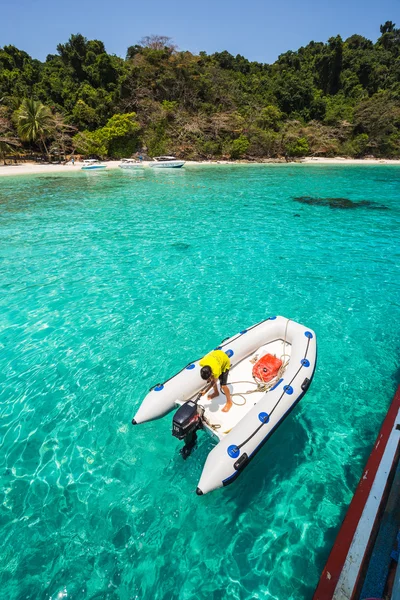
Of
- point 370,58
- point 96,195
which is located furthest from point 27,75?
point 370,58

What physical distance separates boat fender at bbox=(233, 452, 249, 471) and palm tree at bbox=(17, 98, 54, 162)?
45701mm

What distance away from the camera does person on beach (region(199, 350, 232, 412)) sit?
4.34 meters

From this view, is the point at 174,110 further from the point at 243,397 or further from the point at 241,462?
the point at 241,462

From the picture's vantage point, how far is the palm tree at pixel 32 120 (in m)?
36.2

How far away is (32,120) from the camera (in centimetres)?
3669

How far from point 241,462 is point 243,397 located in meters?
1.37

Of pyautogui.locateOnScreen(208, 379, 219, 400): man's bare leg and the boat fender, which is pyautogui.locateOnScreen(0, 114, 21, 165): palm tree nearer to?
pyautogui.locateOnScreen(208, 379, 219, 400): man's bare leg

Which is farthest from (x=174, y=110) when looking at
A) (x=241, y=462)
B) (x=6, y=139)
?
(x=241, y=462)

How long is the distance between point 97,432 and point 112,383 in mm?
1135

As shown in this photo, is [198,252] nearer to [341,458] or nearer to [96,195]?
[341,458]

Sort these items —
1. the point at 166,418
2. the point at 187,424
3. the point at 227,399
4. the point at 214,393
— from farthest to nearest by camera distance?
the point at 166,418
the point at 214,393
the point at 227,399
the point at 187,424

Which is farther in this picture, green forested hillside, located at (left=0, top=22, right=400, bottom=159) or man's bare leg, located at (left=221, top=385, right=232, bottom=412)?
green forested hillside, located at (left=0, top=22, right=400, bottom=159)

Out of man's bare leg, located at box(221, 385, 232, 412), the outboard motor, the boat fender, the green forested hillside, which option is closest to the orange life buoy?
man's bare leg, located at box(221, 385, 232, 412)

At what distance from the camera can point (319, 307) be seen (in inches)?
339
